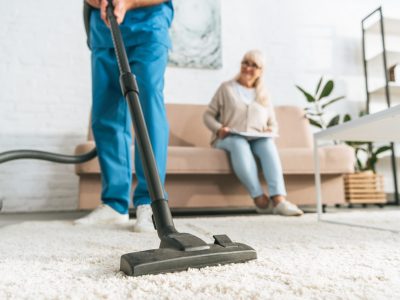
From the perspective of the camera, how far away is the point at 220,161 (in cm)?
185

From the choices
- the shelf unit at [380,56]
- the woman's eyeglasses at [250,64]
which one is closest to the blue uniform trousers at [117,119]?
the woman's eyeglasses at [250,64]

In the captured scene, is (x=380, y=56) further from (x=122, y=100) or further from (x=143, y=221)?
(x=143, y=221)

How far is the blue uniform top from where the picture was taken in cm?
124

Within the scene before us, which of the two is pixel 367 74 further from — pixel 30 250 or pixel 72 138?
pixel 30 250

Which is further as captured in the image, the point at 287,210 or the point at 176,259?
the point at 287,210

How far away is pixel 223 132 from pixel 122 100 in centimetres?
70

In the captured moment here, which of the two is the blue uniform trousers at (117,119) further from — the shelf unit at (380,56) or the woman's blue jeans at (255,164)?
the shelf unit at (380,56)

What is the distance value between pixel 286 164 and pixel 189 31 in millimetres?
1515

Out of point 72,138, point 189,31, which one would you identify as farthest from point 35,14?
point 189,31

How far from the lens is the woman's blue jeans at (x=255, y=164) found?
178cm

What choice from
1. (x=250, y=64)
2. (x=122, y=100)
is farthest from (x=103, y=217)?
(x=250, y=64)

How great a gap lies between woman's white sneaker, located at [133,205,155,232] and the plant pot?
171 centimetres

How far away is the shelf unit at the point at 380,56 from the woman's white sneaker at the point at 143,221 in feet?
7.91

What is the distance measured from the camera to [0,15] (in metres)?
2.64
